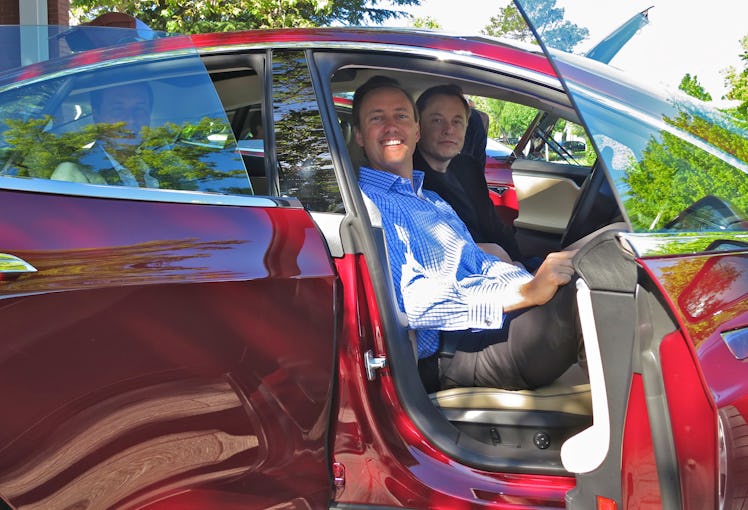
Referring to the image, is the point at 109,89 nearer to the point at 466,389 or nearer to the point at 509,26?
the point at 509,26

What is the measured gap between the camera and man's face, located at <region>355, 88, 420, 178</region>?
8.70ft

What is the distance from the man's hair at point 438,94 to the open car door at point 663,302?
1.24 m

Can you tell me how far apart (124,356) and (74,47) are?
916 millimetres

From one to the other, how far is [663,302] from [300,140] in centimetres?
104

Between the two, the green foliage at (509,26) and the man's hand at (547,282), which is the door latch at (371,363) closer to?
the man's hand at (547,282)

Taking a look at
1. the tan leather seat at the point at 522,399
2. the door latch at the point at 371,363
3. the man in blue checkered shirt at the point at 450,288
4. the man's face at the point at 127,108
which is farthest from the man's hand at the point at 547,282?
the man's face at the point at 127,108

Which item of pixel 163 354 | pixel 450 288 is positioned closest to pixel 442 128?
pixel 450 288

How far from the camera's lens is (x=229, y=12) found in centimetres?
1476

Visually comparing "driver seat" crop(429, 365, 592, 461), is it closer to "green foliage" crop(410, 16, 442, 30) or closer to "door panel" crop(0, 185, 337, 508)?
"door panel" crop(0, 185, 337, 508)

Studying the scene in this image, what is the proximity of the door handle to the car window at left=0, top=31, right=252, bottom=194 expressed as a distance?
8.5 inches

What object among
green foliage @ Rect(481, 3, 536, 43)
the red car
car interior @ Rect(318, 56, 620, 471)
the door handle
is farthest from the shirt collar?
the door handle

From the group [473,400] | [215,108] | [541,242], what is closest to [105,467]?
[215,108]

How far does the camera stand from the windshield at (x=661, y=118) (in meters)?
1.57

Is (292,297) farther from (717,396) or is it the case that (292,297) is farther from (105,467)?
(717,396)
